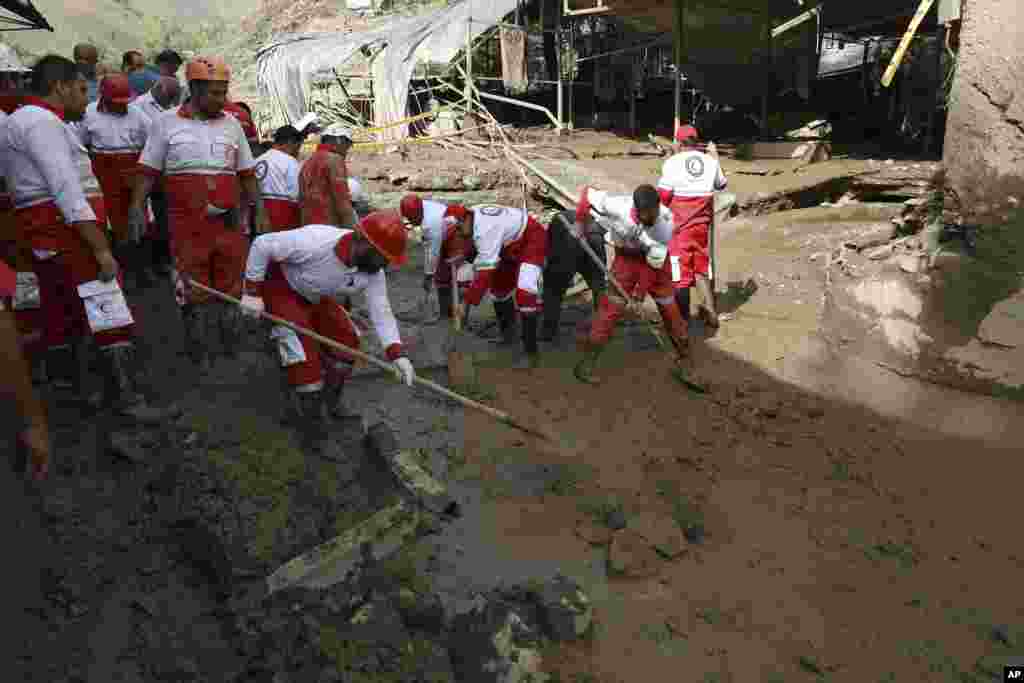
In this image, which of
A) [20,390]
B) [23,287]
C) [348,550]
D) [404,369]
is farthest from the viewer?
[23,287]

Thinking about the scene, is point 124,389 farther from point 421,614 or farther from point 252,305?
point 421,614

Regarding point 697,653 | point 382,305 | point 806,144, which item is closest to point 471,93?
point 806,144

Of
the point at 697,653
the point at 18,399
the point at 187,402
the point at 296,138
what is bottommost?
the point at 697,653

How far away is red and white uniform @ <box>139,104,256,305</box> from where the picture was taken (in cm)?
412

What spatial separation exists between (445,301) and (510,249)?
879mm

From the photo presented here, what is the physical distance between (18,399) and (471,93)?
1440cm

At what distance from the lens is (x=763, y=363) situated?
5.55m

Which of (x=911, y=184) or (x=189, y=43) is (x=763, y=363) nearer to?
(x=911, y=184)

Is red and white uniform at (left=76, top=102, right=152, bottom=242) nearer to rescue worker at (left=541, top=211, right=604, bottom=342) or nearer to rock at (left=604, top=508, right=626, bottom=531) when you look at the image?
rescue worker at (left=541, top=211, right=604, bottom=342)

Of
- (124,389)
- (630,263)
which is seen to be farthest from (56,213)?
(630,263)

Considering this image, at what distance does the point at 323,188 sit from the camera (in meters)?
5.10

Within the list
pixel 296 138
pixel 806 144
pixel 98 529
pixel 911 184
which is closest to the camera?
pixel 98 529

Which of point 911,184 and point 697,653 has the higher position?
point 911,184

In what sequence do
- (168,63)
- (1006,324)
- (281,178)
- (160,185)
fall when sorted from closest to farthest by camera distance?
(1006,324) → (281,178) → (160,185) → (168,63)
